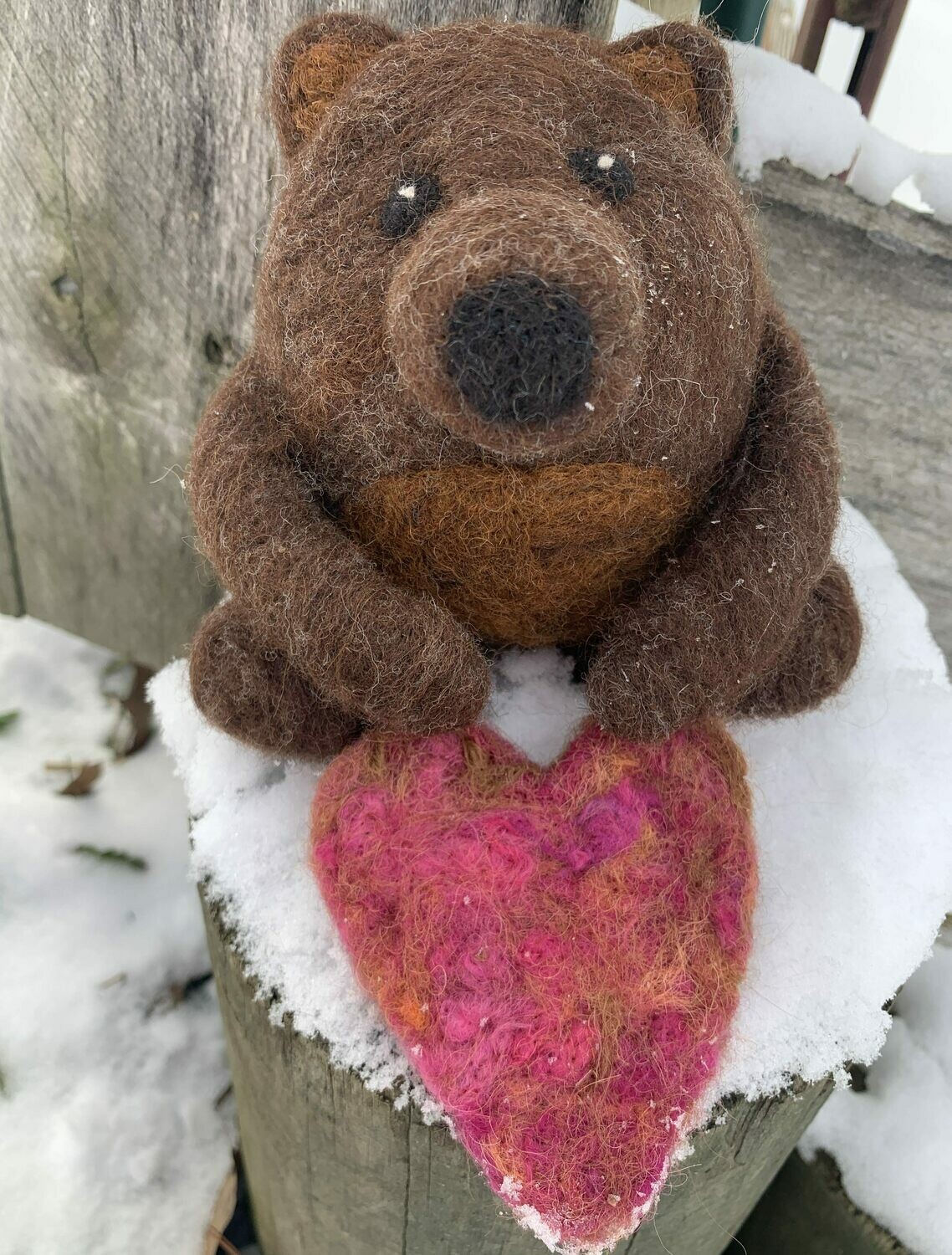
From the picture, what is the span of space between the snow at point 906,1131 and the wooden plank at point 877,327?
66 centimetres

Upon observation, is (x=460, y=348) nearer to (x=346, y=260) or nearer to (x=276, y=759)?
(x=346, y=260)

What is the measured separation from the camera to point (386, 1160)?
76cm

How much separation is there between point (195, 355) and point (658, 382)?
2.40ft

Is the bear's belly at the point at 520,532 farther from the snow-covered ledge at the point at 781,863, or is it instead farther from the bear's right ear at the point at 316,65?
the bear's right ear at the point at 316,65

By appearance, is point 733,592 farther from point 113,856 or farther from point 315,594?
point 113,856

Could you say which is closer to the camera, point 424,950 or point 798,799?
point 424,950

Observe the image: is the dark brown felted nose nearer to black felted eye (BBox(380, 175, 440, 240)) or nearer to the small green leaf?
black felted eye (BBox(380, 175, 440, 240))

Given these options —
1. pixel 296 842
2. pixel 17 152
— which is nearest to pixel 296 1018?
pixel 296 842

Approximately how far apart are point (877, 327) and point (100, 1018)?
1.35 metres

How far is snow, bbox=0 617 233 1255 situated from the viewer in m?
1.07

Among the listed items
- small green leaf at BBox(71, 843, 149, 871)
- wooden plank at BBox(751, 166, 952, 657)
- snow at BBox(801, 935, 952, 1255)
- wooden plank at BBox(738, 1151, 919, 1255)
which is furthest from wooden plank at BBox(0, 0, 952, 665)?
wooden plank at BBox(738, 1151, 919, 1255)

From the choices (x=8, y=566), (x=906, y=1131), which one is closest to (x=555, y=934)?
(x=906, y=1131)

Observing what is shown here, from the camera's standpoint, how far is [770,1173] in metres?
0.93

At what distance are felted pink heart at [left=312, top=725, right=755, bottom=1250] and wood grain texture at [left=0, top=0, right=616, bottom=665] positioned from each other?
2.22 ft
